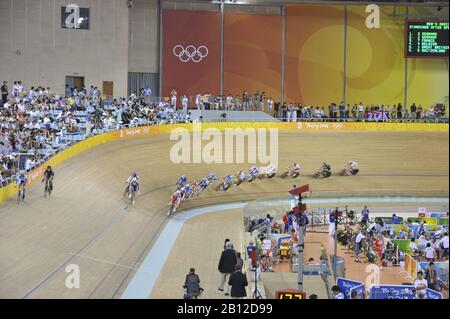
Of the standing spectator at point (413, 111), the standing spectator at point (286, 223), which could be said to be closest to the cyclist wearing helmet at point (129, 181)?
the standing spectator at point (286, 223)

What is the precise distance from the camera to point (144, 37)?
43281 millimetres

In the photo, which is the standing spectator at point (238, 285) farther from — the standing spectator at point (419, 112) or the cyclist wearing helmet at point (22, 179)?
the standing spectator at point (419, 112)

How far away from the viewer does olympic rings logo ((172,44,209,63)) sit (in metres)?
43.5

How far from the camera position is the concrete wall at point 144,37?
141ft

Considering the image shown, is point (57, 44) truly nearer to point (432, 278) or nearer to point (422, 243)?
point (422, 243)

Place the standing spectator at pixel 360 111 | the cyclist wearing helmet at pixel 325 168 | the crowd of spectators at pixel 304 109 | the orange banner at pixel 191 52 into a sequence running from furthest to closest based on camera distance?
the orange banner at pixel 191 52 < the standing spectator at pixel 360 111 < the crowd of spectators at pixel 304 109 < the cyclist wearing helmet at pixel 325 168

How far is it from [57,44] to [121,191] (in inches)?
611

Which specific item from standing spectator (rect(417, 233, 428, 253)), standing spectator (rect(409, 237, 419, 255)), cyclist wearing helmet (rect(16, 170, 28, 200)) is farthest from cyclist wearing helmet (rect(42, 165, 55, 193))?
standing spectator (rect(417, 233, 428, 253))

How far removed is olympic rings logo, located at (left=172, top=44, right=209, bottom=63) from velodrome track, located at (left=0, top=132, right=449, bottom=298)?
777cm

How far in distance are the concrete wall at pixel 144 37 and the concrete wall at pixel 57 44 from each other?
1.04 meters

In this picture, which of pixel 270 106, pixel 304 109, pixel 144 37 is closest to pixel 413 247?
pixel 304 109

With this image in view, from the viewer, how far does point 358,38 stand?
44.8 meters

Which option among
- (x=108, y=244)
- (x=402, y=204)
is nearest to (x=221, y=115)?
(x=402, y=204)

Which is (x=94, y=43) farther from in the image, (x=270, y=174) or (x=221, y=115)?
(x=270, y=174)
